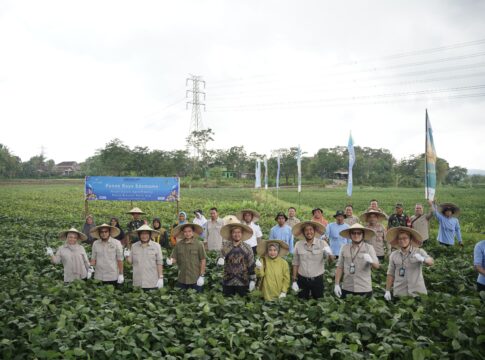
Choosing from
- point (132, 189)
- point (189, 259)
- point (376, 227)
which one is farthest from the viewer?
point (132, 189)

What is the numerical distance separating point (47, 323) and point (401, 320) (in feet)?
11.9

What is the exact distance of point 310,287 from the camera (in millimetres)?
5672

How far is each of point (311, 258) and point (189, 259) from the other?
68.9 inches

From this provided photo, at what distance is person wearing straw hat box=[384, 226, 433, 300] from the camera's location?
5.19m

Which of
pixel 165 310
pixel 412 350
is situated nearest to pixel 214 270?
pixel 165 310

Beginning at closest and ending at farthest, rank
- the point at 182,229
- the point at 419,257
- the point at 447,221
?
1. the point at 419,257
2. the point at 182,229
3. the point at 447,221

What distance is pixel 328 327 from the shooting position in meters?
4.32

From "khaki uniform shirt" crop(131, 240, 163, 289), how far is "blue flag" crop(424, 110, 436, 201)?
20.0 ft

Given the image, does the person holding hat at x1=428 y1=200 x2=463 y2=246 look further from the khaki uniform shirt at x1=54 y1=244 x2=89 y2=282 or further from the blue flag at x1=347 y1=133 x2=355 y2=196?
the blue flag at x1=347 y1=133 x2=355 y2=196

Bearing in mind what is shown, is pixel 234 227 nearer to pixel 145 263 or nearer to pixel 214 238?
pixel 145 263

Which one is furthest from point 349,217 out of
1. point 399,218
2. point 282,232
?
point 282,232

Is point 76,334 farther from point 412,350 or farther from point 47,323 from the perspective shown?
point 412,350

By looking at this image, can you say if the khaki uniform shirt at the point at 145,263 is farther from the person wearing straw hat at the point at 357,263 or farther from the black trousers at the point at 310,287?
the person wearing straw hat at the point at 357,263

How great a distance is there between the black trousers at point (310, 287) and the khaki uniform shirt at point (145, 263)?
6.77 feet
